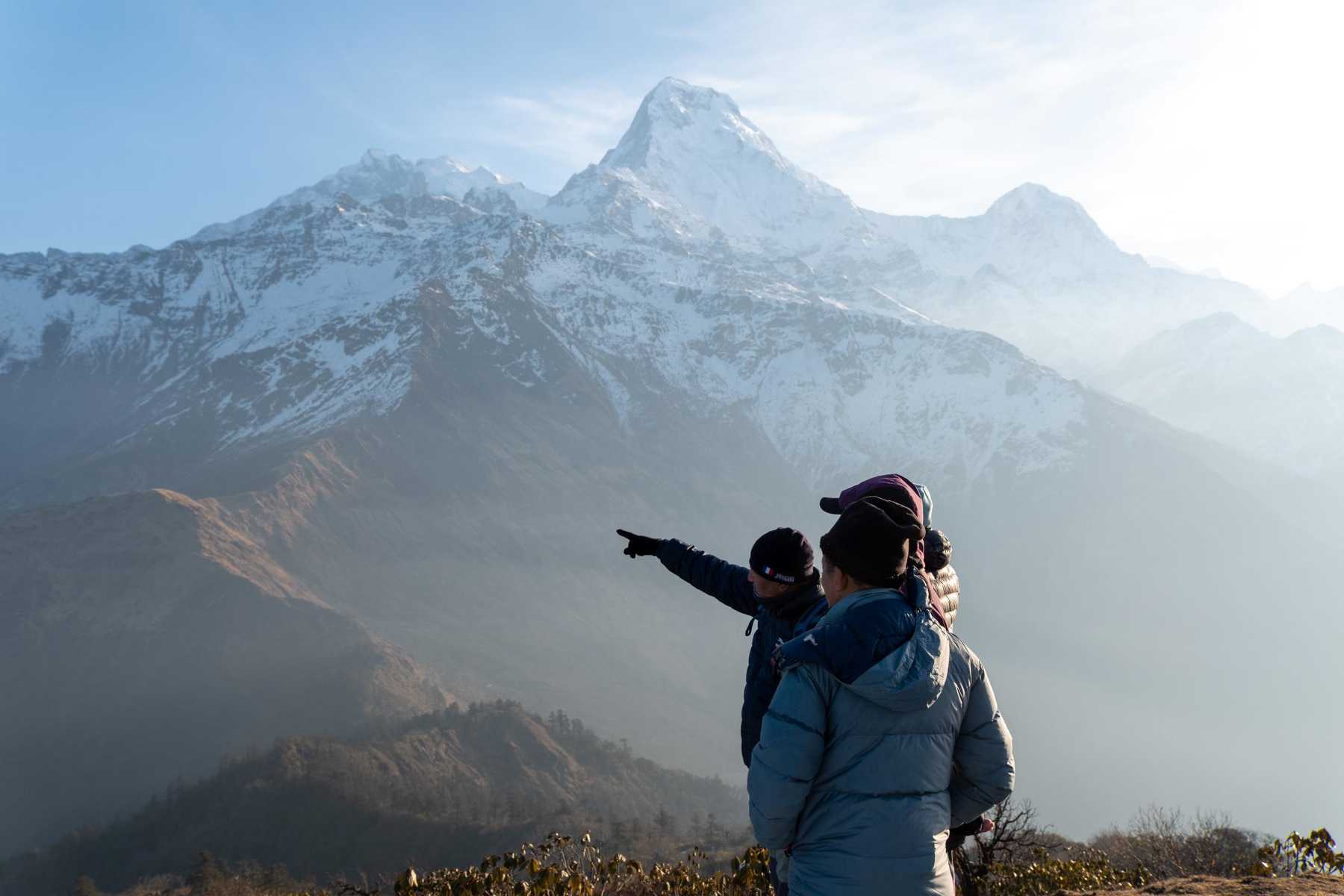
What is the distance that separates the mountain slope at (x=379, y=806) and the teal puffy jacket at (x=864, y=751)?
280 ft

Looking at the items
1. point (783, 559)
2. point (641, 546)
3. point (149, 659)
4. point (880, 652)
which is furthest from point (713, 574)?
point (149, 659)

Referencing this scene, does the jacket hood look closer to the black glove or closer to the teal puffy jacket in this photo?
the teal puffy jacket

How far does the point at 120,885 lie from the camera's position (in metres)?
84.4

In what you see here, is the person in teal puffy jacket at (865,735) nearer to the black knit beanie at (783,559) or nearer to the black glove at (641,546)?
the black knit beanie at (783,559)

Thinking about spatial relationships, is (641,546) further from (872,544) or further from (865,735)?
(865,735)

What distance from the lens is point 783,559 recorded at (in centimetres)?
548

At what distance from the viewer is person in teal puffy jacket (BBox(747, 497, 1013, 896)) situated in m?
3.88

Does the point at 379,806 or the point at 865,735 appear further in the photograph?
the point at 379,806

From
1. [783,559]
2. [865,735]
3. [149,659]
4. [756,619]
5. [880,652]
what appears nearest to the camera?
[880,652]

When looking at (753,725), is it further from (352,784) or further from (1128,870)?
(352,784)

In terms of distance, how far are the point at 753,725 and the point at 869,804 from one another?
4.29ft

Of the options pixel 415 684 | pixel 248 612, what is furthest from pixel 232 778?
pixel 248 612

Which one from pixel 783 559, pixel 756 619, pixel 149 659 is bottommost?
pixel 149 659

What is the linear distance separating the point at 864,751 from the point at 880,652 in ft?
1.57
